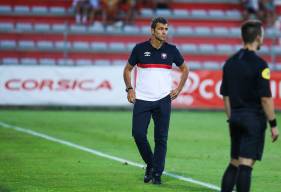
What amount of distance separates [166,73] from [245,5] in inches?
847

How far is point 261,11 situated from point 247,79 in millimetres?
24053

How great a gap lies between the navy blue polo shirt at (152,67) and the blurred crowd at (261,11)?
20.9 metres

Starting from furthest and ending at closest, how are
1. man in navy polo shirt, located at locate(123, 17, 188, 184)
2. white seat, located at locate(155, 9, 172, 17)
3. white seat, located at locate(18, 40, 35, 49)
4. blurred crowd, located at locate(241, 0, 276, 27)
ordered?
1. blurred crowd, located at locate(241, 0, 276, 27)
2. white seat, located at locate(155, 9, 172, 17)
3. white seat, located at locate(18, 40, 35, 49)
4. man in navy polo shirt, located at locate(123, 17, 188, 184)

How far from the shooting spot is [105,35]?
30.8m

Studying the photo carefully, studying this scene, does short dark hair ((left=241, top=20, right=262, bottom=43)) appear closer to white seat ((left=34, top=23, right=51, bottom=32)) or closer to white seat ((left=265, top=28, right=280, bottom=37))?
white seat ((left=34, top=23, right=51, bottom=32))

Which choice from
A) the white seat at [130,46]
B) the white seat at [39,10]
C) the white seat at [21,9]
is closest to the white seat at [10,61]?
the white seat at [21,9]

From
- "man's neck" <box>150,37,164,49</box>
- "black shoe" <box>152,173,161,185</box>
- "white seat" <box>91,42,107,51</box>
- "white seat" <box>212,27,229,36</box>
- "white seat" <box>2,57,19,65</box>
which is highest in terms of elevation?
"man's neck" <box>150,37,164,49</box>

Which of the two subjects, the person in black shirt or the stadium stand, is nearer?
the person in black shirt

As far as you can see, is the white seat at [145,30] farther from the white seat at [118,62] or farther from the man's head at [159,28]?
the man's head at [159,28]

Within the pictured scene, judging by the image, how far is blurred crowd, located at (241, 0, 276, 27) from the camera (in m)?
32.0

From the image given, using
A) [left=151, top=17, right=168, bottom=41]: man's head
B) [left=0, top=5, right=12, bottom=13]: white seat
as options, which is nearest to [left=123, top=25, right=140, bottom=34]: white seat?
[left=0, top=5, right=12, bottom=13]: white seat

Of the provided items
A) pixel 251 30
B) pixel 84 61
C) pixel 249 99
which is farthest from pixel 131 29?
pixel 251 30

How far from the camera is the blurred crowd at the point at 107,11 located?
3094cm

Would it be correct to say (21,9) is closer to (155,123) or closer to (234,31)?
(234,31)
